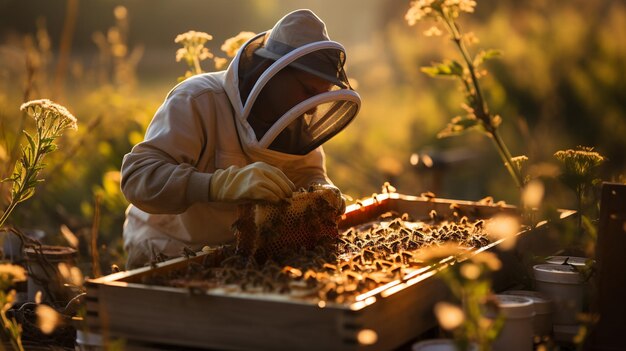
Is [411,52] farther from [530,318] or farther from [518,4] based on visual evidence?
[530,318]

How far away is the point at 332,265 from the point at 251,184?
0.40m

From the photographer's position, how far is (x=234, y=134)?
353 centimetres

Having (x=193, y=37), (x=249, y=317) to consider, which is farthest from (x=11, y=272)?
(x=193, y=37)

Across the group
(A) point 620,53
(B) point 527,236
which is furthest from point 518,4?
(B) point 527,236

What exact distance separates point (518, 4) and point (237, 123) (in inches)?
216

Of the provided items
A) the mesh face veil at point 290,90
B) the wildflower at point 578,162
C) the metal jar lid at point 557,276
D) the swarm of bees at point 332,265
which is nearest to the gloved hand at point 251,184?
the swarm of bees at point 332,265

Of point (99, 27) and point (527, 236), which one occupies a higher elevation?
point (99, 27)

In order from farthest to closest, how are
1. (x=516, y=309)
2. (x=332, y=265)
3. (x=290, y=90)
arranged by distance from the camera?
(x=290, y=90) → (x=332, y=265) → (x=516, y=309)

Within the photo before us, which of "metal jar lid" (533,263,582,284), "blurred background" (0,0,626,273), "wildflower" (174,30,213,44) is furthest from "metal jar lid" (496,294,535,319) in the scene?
"wildflower" (174,30,213,44)

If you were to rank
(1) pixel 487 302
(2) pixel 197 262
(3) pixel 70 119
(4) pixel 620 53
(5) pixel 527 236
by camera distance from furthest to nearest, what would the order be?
(4) pixel 620 53, (5) pixel 527 236, (3) pixel 70 119, (2) pixel 197 262, (1) pixel 487 302

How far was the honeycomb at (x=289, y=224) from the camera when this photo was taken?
113 inches

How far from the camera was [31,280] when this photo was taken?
3.84 metres

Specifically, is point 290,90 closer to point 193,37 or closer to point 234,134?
point 234,134

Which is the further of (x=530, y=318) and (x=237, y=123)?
(x=237, y=123)
